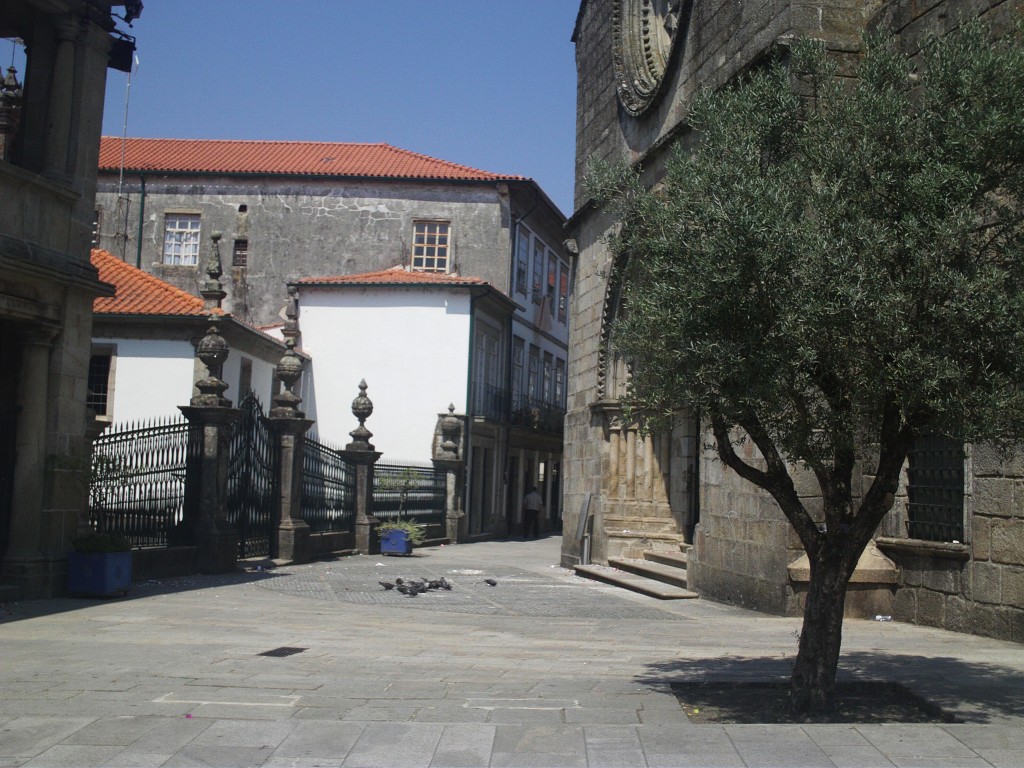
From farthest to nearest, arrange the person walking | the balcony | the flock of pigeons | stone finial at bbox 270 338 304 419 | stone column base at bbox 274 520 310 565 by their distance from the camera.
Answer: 1. the person walking
2. the balcony
3. stone finial at bbox 270 338 304 419
4. stone column base at bbox 274 520 310 565
5. the flock of pigeons

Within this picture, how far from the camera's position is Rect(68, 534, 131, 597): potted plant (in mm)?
11430

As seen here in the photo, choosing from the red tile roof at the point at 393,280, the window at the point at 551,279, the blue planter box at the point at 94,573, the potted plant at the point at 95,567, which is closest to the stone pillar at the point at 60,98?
the potted plant at the point at 95,567

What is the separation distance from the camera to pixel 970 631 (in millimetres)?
9547

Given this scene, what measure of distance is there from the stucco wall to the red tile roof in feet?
0.99

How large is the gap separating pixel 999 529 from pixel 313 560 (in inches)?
459

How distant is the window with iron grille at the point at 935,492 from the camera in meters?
9.95

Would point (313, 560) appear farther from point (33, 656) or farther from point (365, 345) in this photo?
point (365, 345)

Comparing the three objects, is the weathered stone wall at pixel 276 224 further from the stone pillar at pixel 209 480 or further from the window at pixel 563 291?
the stone pillar at pixel 209 480

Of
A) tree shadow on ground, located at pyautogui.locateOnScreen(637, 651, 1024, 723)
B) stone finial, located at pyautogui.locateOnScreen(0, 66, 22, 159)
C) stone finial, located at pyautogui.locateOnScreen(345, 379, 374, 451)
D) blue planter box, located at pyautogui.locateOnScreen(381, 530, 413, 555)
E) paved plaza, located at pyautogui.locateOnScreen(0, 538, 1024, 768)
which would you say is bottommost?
paved plaza, located at pyautogui.locateOnScreen(0, 538, 1024, 768)

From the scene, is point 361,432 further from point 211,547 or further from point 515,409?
point 515,409

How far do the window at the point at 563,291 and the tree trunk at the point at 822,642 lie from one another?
3555 cm

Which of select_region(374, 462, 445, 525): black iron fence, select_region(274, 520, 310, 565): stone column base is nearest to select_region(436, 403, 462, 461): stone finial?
select_region(374, 462, 445, 525): black iron fence

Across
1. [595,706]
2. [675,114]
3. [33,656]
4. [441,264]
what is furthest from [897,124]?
[441,264]

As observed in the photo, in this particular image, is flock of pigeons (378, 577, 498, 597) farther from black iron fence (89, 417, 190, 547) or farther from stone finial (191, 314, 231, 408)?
stone finial (191, 314, 231, 408)
